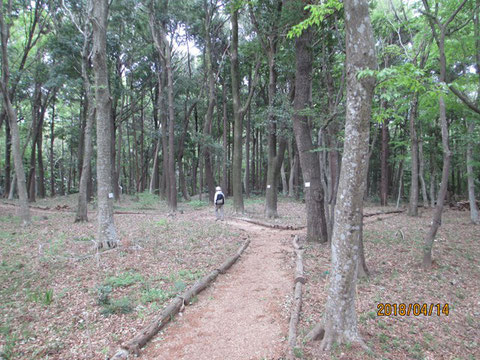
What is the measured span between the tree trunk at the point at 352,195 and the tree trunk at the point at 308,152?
5.04 m

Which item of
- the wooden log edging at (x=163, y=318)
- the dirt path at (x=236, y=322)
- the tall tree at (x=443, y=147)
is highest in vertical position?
the tall tree at (x=443, y=147)

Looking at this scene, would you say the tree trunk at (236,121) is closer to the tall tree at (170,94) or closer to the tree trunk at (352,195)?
the tall tree at (170,94)

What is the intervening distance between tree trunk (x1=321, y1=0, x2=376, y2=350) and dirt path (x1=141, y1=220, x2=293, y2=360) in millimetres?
871

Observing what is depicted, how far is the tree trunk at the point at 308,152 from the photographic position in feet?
28.8

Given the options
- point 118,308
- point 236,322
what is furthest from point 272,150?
point 118,308

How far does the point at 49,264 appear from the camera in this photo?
21.6ft

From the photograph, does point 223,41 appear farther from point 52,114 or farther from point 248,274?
point 248,274

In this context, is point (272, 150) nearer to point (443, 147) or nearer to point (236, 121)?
point (236, 121)

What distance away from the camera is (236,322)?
171 inches

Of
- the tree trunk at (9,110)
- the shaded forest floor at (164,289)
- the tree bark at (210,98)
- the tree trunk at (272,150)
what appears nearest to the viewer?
the shaded forest floor at (164,289)

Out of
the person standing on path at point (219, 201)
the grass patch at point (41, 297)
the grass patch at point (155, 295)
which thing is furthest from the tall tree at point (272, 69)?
the grass patch at point (41, 297)

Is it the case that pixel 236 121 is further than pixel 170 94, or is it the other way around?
pixel 170 94

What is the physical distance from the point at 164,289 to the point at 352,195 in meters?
3.89
